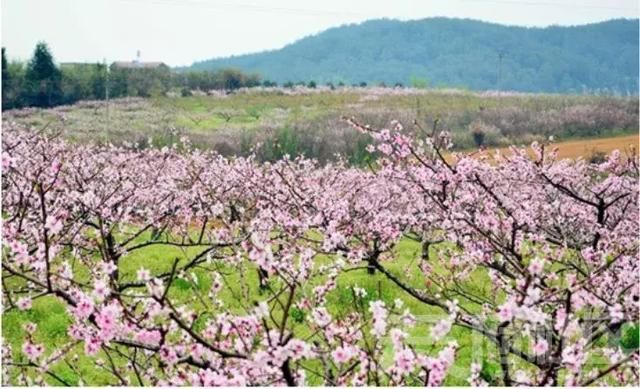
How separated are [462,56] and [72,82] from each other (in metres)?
51.3

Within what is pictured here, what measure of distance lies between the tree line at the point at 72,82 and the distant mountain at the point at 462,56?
22163 mm

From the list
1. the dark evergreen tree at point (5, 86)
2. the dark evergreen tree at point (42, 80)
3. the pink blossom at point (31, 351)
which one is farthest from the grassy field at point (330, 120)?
the pink blossom at point (31, 351)

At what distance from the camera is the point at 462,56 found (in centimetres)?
7556

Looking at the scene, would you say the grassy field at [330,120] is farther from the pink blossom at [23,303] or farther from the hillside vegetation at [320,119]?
the pink blossom at [23,303]

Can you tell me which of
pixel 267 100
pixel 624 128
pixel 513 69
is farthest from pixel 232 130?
pixel 513 69

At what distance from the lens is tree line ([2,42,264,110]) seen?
1163 inches

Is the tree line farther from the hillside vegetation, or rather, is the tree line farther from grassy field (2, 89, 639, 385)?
grassy field (2, 89, 639, 385)

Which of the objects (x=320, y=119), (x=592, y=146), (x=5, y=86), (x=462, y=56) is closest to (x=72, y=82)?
(x=5, y=86)

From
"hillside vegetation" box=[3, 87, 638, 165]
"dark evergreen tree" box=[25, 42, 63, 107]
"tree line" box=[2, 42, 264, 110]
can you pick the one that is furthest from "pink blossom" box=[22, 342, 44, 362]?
"dark evergreen tree" box=[25, 42, 63, 107]

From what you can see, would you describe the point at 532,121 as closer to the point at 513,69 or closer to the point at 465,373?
the point at 465,373

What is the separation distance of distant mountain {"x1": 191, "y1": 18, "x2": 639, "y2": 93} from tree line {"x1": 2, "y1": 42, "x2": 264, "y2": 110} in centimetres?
2216

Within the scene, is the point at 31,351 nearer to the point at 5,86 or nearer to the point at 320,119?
the point at 320,119

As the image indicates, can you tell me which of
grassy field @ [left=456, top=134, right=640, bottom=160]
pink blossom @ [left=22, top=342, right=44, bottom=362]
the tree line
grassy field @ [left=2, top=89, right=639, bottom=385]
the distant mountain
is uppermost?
the distant mountain

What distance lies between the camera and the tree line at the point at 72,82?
29.5 m
